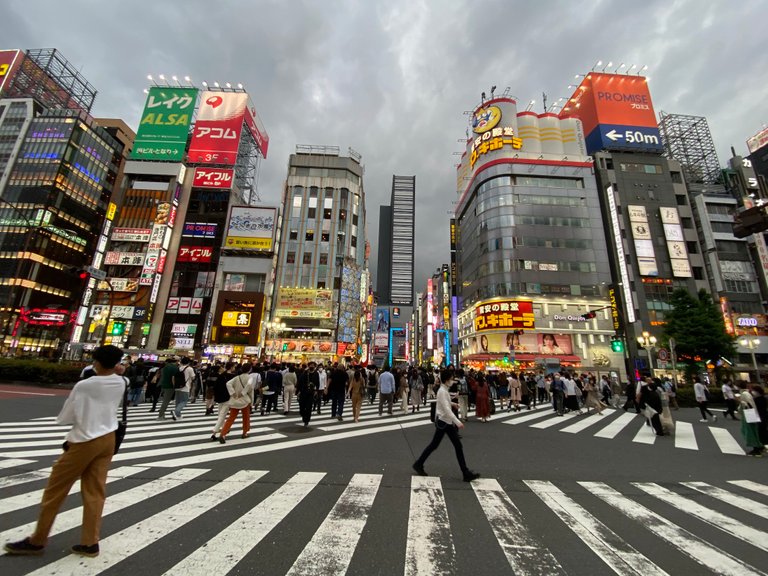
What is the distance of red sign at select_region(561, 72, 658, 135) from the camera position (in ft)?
169

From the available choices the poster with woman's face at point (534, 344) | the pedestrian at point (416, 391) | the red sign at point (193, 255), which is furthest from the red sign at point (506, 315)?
the red sign at point (193, 255)

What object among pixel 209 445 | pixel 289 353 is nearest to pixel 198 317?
pixel 289 353

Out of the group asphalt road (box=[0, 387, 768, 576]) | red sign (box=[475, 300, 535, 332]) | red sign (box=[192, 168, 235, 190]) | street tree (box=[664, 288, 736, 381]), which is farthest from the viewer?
red sign (box=[192, 168, 235, 190])

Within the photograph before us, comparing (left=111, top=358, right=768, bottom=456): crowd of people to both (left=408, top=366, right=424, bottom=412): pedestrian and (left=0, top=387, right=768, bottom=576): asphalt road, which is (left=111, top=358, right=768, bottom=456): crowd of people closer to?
(left=408, top=366, right=424, bottom=412): pedestrian

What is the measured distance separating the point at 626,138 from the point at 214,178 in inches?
2511

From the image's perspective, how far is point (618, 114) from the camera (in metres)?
51.9

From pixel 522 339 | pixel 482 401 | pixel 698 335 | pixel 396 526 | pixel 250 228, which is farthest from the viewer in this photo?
pixel 250 228

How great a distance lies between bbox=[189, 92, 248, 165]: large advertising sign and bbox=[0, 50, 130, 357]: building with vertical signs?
15.2m

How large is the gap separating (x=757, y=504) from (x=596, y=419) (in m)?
9.52

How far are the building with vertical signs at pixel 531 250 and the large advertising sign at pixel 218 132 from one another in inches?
1502

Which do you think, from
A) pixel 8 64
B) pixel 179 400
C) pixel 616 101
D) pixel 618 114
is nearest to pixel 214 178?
pixel 8 64

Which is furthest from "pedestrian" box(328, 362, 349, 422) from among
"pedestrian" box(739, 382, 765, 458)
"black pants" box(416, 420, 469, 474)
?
"pedestrian" box(739, 382, 765, 458)

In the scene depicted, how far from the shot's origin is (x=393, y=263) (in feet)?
561

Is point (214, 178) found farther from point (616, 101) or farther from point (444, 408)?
point (616, 101)
